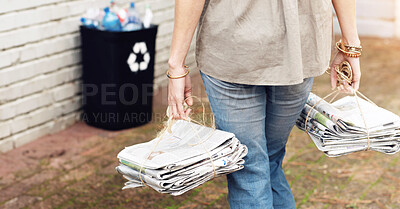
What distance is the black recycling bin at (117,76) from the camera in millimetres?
4180

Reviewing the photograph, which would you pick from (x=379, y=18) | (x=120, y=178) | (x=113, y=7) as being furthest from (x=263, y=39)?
(x=379, y=18)

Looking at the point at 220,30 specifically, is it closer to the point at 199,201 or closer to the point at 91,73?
the point at 199,201

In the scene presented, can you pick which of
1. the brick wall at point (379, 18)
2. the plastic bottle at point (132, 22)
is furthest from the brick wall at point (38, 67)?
the brick wall at point (379, 18)

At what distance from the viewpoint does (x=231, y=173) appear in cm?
216

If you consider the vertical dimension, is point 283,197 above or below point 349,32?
below

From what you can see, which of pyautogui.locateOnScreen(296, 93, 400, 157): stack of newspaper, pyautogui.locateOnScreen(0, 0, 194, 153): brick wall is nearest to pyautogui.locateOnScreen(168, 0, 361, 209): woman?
pyautogui.locateOnScreen(296, 93, 400, 157): stack of newspaper

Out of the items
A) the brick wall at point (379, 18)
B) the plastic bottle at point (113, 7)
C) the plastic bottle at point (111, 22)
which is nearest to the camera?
the plastic bottle at point (111, 22)

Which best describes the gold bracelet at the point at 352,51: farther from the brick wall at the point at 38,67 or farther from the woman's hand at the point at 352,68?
the brick wall at the point at 38,67

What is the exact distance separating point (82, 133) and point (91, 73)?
0.51 m

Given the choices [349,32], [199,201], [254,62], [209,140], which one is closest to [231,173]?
[209,140]

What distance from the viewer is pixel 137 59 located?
169 inches

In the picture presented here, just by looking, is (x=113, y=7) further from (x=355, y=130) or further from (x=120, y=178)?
(x=355, y=130)

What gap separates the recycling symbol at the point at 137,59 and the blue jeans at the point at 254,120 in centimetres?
218

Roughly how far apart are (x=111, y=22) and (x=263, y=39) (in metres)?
2.53
